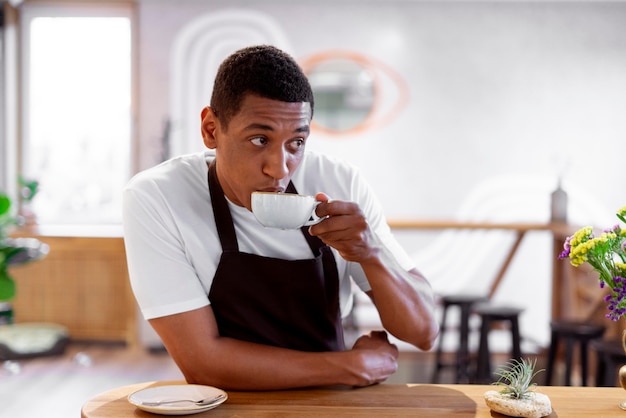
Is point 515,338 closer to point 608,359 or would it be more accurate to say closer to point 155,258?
point 608,359

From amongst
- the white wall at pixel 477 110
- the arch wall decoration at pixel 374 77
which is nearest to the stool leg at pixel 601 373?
the white wall at pixel 477 110

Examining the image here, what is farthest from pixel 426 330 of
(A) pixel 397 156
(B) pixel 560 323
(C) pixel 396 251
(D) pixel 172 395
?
(A) pixel 397 156

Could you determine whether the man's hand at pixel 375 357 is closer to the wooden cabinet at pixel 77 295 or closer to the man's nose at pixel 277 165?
the man's nose at pixel 277 165

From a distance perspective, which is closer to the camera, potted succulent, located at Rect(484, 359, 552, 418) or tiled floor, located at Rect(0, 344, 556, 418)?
potted succulent, located at Rect(484, 359, 552, 418)

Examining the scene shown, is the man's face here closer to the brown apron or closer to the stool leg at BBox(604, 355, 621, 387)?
the brown apron

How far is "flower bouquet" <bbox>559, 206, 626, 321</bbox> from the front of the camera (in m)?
1.27

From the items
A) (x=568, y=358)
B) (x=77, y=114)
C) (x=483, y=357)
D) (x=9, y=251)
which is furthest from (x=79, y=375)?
(x=568, y=358)

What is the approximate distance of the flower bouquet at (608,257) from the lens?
127cm

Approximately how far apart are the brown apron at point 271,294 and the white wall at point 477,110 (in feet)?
14.4

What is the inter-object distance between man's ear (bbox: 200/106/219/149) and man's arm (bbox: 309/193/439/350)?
1.20 feet

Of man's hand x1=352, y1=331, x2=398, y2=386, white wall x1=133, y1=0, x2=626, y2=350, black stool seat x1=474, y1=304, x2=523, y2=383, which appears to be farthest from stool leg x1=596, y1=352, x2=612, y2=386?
white wall x1=133, y1=0, x2=626, y2=350

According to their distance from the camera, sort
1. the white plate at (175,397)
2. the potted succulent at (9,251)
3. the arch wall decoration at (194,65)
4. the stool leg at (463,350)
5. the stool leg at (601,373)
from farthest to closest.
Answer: the arch wall decoration at (194,65) < the stool leg at (463,350) < the stool leg at (601,373) < the potted succulent at (9,251) < the white plate at (175,397)

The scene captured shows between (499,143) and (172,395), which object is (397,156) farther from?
(172,395)

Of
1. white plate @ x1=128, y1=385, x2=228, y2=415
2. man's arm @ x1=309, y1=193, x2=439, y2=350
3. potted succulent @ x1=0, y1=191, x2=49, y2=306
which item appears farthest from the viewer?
potted succulent @ x1=0, y1=191, x2=49, y2=306
